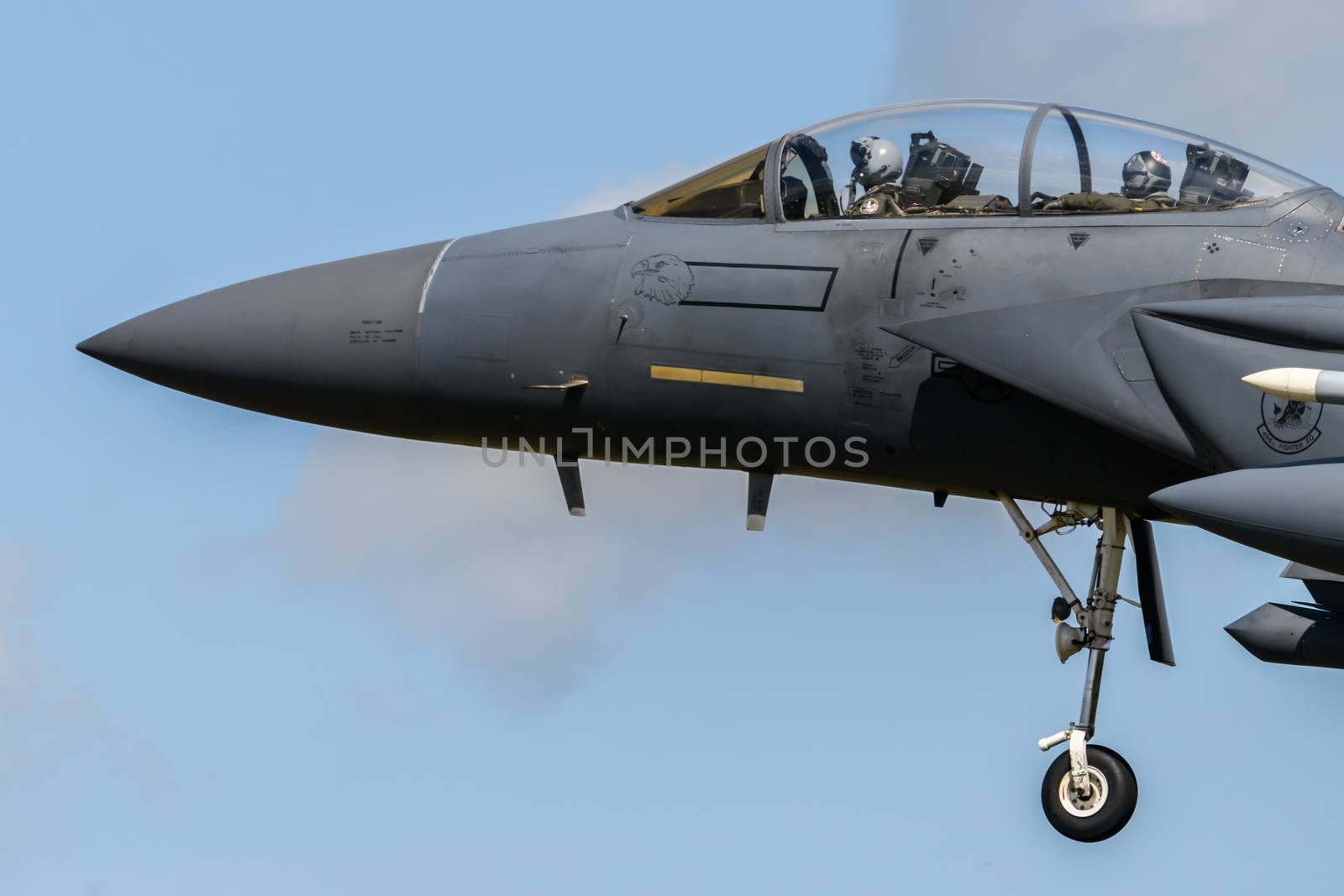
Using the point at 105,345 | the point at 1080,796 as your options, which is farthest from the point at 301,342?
the point at 1080,796

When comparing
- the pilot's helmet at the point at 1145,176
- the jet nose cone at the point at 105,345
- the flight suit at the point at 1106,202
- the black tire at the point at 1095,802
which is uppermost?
the pilot's helmet at the point at 1145,176

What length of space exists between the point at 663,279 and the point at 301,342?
253 centimetres

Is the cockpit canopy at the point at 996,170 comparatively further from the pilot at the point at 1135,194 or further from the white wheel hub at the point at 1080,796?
the white wheel hub at the point at 1080,796

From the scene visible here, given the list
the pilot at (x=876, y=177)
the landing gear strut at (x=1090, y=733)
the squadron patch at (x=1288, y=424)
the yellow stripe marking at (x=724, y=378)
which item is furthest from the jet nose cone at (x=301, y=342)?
the squadron patch at (x=1288, y=424)

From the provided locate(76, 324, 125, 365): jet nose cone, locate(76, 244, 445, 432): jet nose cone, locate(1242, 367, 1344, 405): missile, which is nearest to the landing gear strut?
locate(1242, 367, 1344, 405): missile

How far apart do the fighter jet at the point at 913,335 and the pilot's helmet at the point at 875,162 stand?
0.02m

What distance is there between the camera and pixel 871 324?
12.5 metres

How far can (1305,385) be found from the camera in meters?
10.0

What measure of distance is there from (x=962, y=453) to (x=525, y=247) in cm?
332

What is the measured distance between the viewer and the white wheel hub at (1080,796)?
502 inches

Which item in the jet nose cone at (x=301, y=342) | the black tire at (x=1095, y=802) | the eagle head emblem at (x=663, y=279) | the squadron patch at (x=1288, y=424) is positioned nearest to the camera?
the squadron patch at (x=1288, y=424)

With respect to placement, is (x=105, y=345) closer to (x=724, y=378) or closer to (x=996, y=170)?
(x=724, y=378)

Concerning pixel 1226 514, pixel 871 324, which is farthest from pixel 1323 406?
pixel 871 324

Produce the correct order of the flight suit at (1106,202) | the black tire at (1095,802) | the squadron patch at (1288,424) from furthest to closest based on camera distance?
the black tire at (1095,802) < the flight suit at (1106,202) < the squadron patch at (1288,424)
